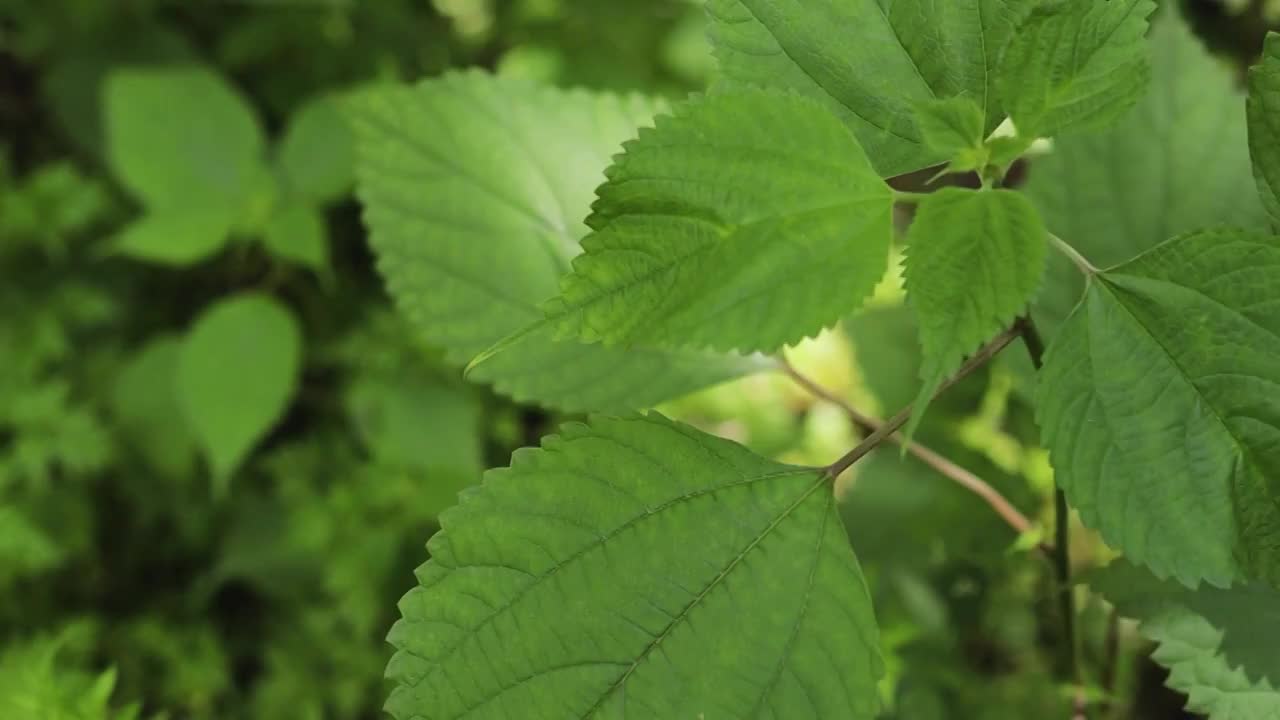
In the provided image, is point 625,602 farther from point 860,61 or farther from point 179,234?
point 179,234

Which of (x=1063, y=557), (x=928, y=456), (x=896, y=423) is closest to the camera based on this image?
(x=896, y=423)

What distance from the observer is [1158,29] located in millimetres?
1044

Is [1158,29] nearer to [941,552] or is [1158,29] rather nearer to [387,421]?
[941,552]

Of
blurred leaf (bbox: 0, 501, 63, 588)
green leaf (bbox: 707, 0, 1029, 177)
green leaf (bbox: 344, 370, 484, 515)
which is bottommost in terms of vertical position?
green leaf (bbox: 707, 0, 1029, 177)

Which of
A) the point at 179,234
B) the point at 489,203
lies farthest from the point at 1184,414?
the point at 179,234

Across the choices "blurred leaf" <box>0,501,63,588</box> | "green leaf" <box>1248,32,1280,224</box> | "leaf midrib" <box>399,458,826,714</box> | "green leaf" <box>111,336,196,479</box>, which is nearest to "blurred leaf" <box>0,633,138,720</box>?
"leaf midrib" <box>399,458,826,714</box>

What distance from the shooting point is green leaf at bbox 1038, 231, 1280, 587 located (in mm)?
622

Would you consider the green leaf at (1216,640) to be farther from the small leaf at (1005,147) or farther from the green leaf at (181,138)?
the green leaf at (181,138)

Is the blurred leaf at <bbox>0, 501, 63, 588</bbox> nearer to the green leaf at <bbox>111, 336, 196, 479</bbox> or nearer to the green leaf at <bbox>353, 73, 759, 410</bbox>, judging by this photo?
the green leaf at <bbox>111, 336, 196, 479</bbox>

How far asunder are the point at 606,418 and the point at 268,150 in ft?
5.56

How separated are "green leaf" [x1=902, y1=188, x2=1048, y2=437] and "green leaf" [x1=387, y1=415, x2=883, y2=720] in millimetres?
155

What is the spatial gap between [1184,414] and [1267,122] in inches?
7.5

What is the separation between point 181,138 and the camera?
1.89 m

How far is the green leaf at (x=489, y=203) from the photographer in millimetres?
922
